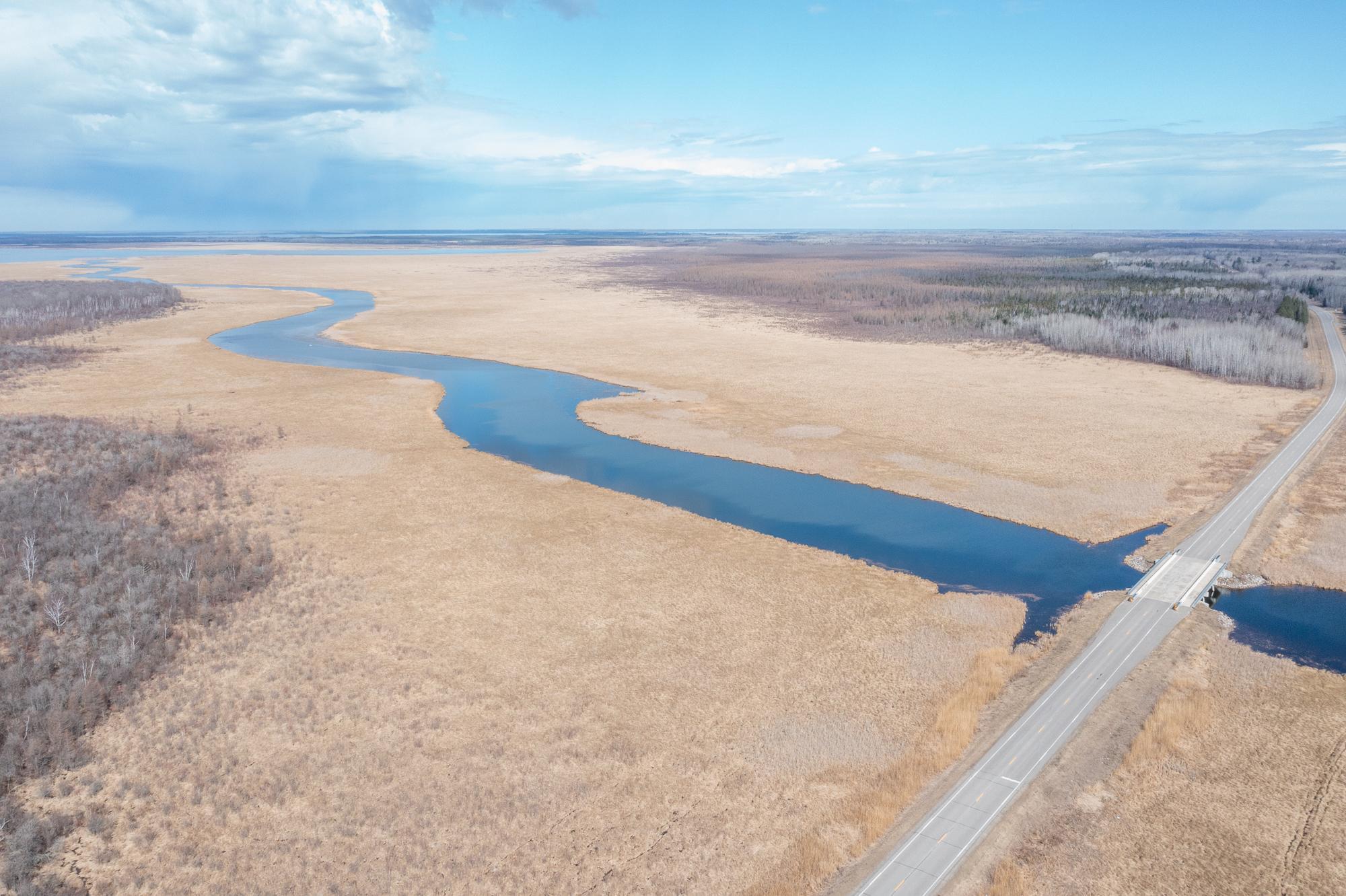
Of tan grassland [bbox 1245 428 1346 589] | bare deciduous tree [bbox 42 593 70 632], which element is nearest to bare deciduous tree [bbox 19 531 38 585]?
bare deciduous tree [bbox 42 593 70 632]

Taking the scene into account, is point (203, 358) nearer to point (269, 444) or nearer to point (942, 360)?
point (269, 444)

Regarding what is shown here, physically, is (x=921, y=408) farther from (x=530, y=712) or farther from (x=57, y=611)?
(x=57, y=611)

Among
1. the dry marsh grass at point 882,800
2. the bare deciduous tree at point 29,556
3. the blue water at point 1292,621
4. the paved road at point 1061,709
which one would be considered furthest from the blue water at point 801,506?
the bare deciduous tree at point 29,556

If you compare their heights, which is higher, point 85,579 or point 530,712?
point 85,579

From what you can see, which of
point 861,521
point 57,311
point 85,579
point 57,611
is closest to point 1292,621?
point 861,521

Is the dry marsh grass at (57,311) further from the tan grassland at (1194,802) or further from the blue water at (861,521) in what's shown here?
the tan grassland at (1194,802)

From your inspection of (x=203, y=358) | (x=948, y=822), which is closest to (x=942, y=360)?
(x=948, y=822)
